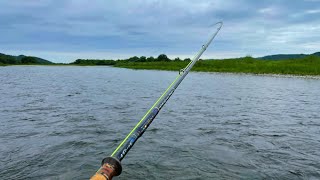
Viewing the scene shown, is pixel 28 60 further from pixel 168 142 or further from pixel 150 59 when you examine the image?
pixel 168 142

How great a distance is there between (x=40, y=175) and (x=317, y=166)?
23.2 ft

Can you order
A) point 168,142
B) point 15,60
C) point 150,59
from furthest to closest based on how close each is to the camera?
point 15,60
point 150,59
point 168,142

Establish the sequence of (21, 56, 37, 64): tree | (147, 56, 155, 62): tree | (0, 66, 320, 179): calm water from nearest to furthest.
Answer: (0, 66, 320, 179): calm water < (147, 56, 155, 62): tree < (21, 56, 37, 64): tree

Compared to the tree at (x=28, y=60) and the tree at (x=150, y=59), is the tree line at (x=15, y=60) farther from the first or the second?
the tree at (x=150, y=59)

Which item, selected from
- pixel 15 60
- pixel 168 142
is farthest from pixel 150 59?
pixel 168 142

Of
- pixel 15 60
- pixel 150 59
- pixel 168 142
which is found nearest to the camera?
pixel 168 142

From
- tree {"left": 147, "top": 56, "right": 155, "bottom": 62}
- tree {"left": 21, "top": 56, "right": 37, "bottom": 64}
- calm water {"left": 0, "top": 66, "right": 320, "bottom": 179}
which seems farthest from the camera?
tree {"left": 21, "top": 56, "right": 37, "bottom": 64}

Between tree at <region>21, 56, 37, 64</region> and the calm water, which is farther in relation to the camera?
tree at <region>21, 56, 37, 64</region>

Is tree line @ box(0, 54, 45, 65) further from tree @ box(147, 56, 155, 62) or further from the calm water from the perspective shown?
the calm water

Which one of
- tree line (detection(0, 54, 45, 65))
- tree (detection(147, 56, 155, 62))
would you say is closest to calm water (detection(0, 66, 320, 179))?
tree (detection(147, 56, 155, 62))

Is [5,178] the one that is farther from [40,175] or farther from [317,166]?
[317,166]

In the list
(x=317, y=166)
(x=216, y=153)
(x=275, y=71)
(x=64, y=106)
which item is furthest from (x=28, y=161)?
(x=275, y=71)

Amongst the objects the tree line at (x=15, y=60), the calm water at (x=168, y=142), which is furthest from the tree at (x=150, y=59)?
the calm water at (x=168, y=142)

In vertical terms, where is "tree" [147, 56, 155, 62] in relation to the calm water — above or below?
above
